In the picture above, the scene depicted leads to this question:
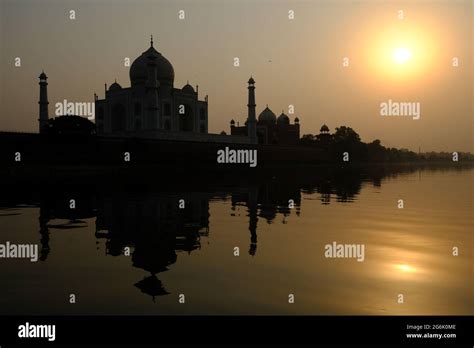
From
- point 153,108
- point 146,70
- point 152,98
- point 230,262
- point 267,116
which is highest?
point 146,70

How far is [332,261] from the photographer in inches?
353

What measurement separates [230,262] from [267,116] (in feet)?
238

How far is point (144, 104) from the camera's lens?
53.3m

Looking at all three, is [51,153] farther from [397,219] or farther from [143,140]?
[397,219]

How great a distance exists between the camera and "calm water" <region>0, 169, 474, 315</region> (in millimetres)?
6457

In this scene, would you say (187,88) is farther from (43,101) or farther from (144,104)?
(43,101)

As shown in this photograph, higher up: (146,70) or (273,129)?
(146,70)

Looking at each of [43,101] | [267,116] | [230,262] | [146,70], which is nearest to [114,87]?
[146,70]

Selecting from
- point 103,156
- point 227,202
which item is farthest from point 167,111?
point 227,202

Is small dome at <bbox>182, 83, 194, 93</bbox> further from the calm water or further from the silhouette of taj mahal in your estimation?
the calm water

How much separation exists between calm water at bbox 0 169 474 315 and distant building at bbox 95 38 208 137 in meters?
38.6

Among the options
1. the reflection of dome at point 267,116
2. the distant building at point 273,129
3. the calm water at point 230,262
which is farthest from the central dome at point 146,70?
the calm water at point 230,262

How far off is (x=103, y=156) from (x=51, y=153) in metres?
4.09

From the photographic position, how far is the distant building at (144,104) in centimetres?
5444
